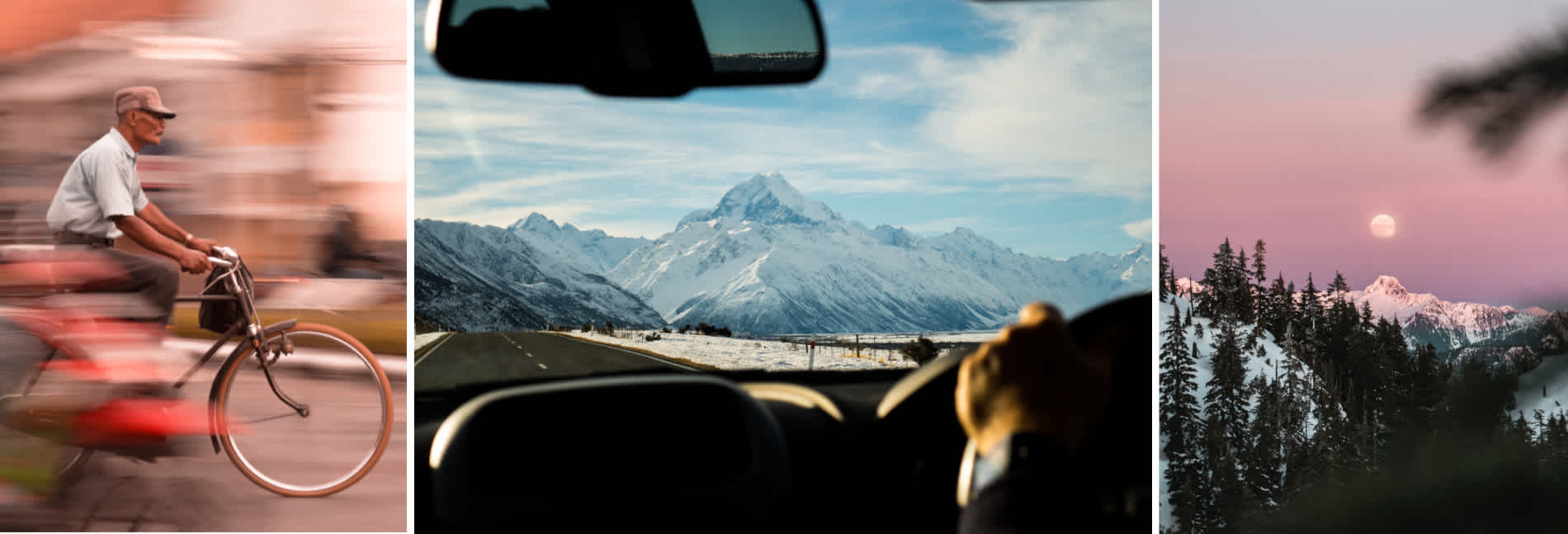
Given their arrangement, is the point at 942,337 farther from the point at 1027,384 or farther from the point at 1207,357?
the point at 1027,384

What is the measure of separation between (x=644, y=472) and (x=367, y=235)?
2.50 metres

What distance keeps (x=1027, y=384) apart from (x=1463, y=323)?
163 cm

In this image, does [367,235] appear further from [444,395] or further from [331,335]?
[444,395]

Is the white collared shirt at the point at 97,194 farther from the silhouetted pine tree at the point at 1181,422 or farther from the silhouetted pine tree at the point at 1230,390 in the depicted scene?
the silhouetted pine tree at the point at 1230,390

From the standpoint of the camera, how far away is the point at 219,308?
220cm

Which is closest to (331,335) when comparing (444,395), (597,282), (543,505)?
(444,395)

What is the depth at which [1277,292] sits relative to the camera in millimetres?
2266

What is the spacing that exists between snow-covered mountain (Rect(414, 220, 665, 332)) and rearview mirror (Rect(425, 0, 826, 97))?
746cm

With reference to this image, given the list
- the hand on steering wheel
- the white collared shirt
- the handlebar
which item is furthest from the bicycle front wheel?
the hand on steering wheel

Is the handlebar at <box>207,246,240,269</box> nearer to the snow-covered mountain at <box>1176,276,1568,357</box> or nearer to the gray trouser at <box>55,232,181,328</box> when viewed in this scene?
the gray trouser at <box>55,232,181,328</box>

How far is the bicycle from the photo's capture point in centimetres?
222

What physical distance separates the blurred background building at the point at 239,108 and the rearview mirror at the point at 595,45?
2.04 meters

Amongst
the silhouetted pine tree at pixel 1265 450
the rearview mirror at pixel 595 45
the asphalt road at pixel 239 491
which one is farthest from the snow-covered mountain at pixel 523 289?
the rearview mirror at pixel 595 45

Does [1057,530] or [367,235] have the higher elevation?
[367,235]
